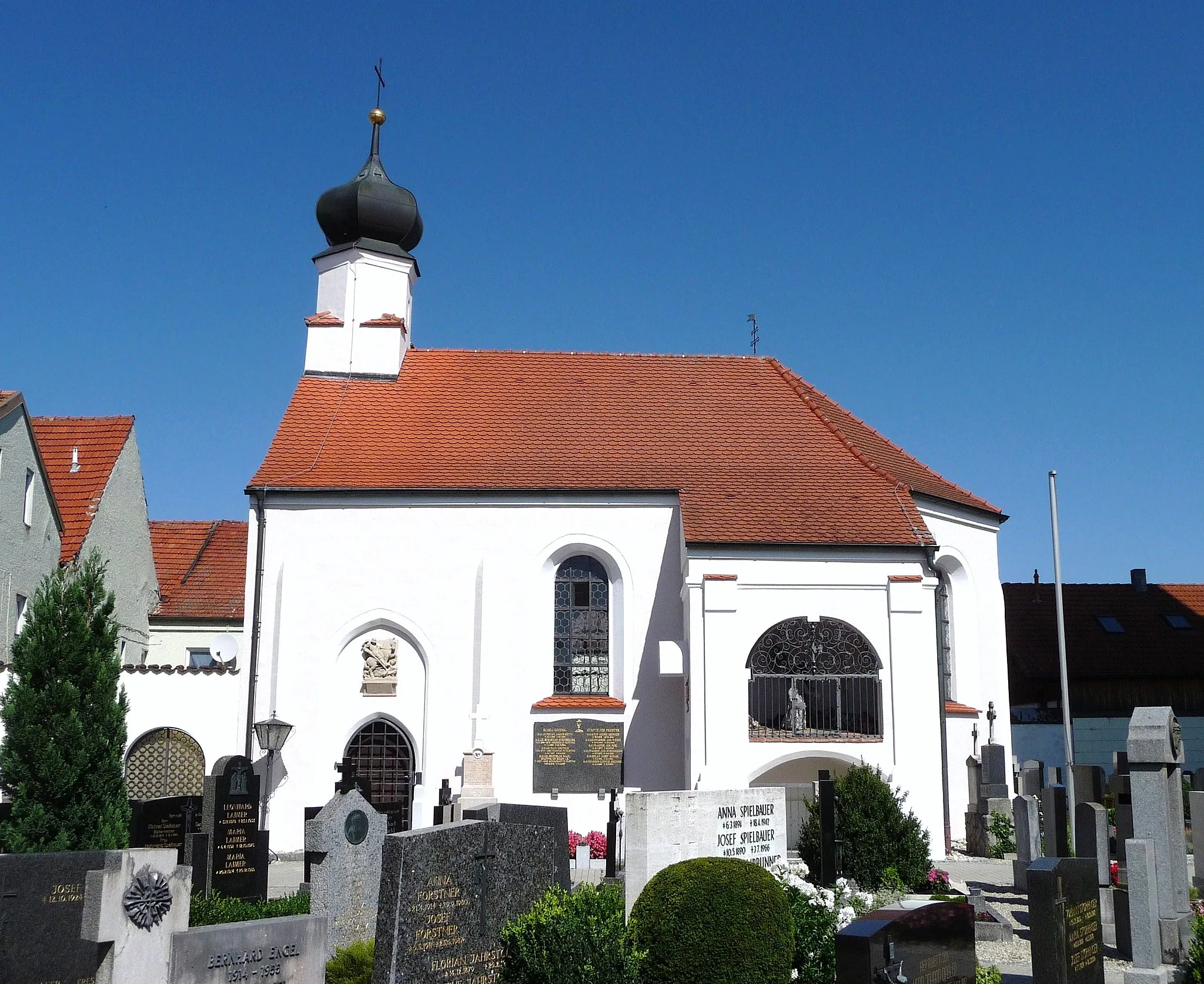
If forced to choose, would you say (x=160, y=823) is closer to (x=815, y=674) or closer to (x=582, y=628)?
(x=582, y=628)

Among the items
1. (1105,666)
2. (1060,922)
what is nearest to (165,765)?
(1060,922)

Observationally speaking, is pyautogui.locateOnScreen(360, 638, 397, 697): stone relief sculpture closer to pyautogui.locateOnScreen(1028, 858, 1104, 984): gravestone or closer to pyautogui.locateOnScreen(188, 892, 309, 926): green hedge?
pyautogui.locateOnScreen(188, 892, 309, 926): green hedge

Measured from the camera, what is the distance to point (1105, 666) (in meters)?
30.7

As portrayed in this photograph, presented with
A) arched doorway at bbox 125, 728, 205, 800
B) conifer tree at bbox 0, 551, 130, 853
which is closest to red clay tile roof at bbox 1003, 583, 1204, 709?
arched doorway at bbox 125, 728, 205, 800

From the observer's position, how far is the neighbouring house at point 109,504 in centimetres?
2269

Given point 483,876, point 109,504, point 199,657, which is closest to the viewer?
point 483,876

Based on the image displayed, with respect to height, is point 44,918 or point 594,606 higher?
point 594,606

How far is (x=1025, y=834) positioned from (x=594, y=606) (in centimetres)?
847

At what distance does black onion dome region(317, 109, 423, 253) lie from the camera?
24.7 metres

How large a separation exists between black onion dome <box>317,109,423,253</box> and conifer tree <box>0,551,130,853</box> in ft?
40.3

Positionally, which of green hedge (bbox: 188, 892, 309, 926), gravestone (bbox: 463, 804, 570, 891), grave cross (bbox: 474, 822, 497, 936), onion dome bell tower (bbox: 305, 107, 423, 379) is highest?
onion dome bell tower (bbox: 305, 107, 423, 379)

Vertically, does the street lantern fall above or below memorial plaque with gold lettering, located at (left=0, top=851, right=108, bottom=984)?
above

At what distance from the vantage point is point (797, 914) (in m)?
9.97

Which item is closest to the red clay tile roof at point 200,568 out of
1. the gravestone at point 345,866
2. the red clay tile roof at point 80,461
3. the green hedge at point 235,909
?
the red clay tile roof at point 80,461
